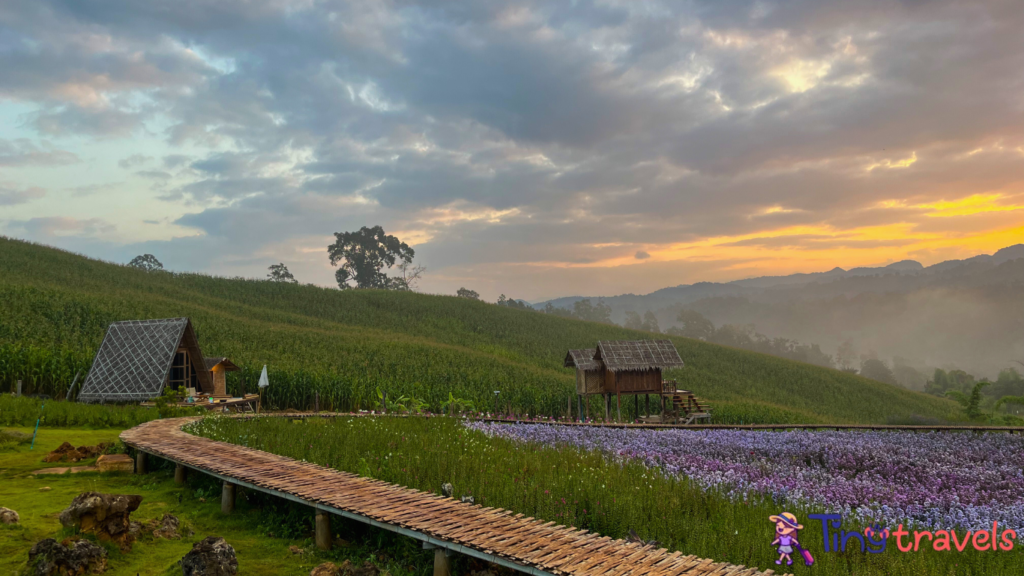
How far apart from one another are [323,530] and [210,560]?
6.46ft

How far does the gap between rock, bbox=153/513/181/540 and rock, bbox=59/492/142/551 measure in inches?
27.6

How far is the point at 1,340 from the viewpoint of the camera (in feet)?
102

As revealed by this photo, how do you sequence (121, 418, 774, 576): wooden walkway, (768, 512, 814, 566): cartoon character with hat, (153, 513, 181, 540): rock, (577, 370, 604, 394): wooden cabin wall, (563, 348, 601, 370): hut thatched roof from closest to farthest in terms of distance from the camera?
(121, 418, 774, 576): wooden walkway < (768, 512, 814, 566): cartoon character with hat < (153, 513, 181, 540): rock < (563, 348, 601, 370): hut thatched roof < (577, 370, 604, 394): wooden cabin wall

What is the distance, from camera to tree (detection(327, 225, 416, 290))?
127m

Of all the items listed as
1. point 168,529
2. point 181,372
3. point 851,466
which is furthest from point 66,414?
point 851,466

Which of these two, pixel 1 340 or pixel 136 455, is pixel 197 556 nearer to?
pixel 136 455

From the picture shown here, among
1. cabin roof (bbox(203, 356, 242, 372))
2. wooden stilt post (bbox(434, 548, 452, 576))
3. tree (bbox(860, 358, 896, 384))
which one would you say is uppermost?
cabin roof (bbox(203, 356, 242, 372))

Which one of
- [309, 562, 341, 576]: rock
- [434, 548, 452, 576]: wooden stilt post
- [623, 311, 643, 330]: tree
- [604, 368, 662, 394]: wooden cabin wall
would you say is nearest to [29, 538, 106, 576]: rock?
[309, 562, 341, 576]: rock

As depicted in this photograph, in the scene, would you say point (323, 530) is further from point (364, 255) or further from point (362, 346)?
point (364, 255)

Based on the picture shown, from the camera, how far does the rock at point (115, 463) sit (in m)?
14.0

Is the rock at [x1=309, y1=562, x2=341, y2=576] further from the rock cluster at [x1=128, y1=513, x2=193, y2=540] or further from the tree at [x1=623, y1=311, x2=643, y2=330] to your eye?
the tree at [x1=623, y1=311, x2=643, y2=330]

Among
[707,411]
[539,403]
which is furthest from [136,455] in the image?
[707,411]

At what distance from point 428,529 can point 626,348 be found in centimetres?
2564

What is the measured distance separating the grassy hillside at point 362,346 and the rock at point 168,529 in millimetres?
21160
